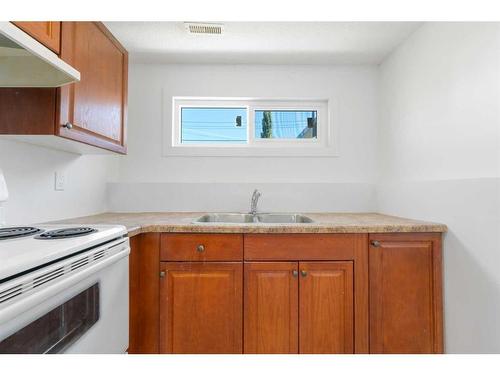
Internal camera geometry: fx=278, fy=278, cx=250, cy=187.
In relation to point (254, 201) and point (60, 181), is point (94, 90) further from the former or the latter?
point (254, 201)

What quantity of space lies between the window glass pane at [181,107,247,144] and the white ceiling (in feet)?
1.23

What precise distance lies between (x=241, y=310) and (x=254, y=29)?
163 centimetres

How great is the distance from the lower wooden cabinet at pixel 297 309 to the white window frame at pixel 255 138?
1014mm

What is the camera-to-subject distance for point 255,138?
2254mm

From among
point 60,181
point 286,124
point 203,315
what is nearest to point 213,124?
point 286,124

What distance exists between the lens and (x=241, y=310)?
1.43m

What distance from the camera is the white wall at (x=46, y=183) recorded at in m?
1.29

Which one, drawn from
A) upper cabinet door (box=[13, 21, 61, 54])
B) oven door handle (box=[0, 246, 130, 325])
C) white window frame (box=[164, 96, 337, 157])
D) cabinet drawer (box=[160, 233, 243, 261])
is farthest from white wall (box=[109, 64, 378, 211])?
oven door handle (box=[0, 246, 130, 325])

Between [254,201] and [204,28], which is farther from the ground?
[204,28]

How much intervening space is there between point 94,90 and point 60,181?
589 millimetres

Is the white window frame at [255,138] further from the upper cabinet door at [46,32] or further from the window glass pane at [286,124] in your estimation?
the upper cabinet door at [46,32]
